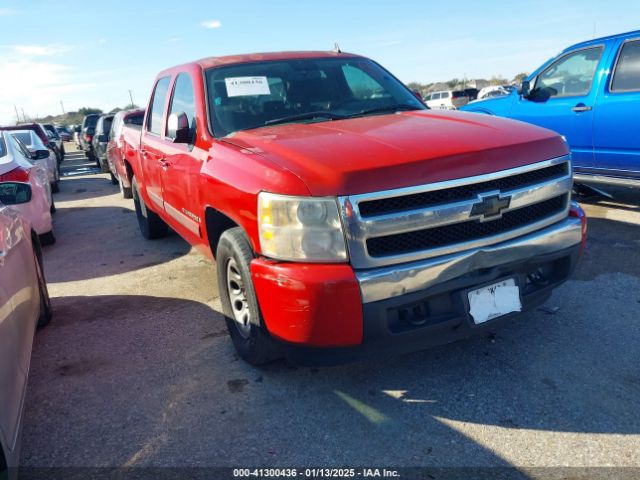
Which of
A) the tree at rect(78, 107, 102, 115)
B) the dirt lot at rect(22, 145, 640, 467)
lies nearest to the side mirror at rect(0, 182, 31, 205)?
the dirt lot at rect(22, 145, 640, 467)

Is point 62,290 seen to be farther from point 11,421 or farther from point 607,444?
point 607,444

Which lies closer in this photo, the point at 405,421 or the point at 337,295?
the point at 337,295

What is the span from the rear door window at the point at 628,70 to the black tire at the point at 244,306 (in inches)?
189

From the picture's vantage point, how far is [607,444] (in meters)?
2.35

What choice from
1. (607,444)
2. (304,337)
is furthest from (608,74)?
(304,337)

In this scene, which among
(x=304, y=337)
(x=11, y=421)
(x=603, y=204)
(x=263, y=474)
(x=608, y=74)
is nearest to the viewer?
(x=11, y=421)

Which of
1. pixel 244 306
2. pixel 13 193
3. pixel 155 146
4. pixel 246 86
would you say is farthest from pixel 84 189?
pixel 244 306

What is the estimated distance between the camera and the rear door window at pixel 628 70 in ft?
18.3

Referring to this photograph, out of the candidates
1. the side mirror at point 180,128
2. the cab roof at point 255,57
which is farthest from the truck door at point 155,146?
the side mirror at point 180,128

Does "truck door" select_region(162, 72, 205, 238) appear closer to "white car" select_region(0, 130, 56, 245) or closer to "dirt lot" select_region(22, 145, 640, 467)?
"dirt lot" select_region(22, 145, 640, 467)

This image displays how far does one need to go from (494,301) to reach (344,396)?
0.93 m

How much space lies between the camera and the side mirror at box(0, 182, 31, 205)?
10.8 ft

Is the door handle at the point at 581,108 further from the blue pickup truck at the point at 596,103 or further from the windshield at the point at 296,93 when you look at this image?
the windshield at the point at 296,93

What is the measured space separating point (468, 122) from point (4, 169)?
16.8ft
